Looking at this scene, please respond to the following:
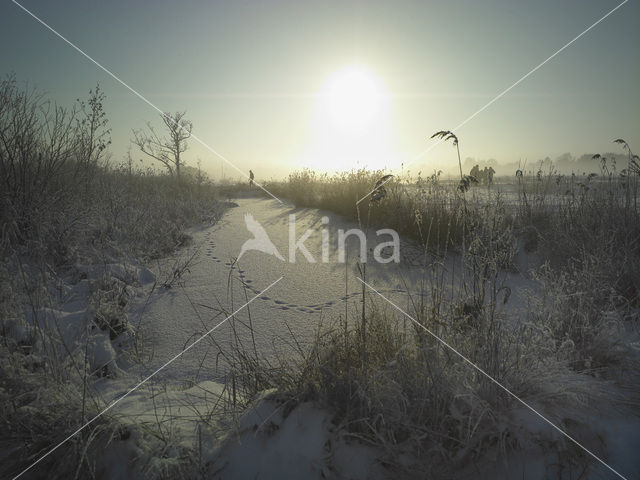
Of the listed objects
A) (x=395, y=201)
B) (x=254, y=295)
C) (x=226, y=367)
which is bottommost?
(x=226, y=367)

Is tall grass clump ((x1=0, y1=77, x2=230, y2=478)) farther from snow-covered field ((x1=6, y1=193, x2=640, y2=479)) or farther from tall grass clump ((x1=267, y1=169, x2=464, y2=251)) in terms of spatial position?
tall grass clump ((x1=267, y1=169, x2=464, y2=251))

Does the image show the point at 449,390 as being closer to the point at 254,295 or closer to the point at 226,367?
the point at 226,367

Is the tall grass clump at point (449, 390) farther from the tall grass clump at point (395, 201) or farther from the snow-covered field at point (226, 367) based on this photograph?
the tall grass clump at point (395, 201)

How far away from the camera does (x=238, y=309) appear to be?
2.76 m

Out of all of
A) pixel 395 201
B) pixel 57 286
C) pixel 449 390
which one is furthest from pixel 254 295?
pixel 395 201

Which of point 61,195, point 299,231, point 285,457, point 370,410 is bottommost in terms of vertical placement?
point 285,457

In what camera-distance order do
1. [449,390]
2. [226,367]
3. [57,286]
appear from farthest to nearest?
1. [57,286]
2. [226,367]
3. [449,390]

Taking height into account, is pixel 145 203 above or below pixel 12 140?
below

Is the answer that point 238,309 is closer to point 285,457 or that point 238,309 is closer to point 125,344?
Answer: point 125,344

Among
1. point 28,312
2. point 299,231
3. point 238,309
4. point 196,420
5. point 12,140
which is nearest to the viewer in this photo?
point 196,420

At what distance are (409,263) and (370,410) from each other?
2.94 metres

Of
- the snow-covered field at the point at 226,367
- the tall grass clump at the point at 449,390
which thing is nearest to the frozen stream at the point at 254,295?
the snow-covered field at the point at 226,367

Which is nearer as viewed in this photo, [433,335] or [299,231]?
[433,335]

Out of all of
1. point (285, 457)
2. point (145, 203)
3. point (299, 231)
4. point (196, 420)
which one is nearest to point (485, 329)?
point (285, 457)
